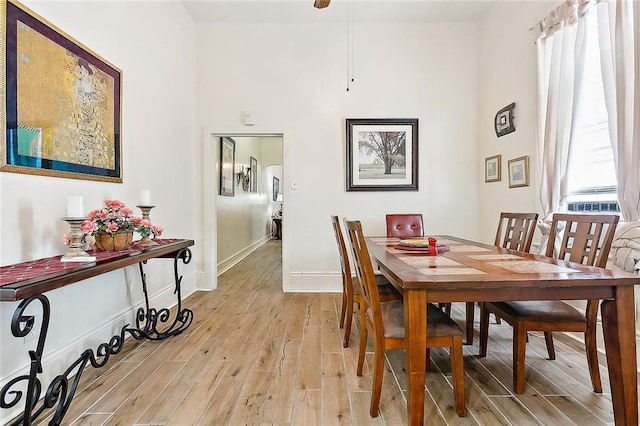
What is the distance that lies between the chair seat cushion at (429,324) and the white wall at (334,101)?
2260 mm

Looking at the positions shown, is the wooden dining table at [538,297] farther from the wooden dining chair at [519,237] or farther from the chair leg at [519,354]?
the wooden dining chair at [519,237]

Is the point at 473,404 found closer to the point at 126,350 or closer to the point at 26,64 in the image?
the point at 126,350

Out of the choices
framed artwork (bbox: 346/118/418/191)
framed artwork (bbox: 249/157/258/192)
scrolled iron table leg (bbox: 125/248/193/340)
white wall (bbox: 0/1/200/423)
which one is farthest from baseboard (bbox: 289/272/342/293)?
framed artwork (bbox: 249/157/258/192)

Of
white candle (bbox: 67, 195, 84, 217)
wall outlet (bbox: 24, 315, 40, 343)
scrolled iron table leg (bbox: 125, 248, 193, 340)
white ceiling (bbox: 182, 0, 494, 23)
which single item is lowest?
scrolled iron table leg (bbox: 125, 248, 193, 340)

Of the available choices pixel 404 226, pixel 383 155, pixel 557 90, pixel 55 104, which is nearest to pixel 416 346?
pixel 404 226

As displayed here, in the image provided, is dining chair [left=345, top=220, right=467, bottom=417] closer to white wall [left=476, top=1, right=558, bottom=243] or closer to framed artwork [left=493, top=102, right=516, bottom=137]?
white wall [left=476, top=1, right=558, bottom=243]

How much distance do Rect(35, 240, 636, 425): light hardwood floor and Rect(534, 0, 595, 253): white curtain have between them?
122 centimetres

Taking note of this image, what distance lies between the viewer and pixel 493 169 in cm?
368

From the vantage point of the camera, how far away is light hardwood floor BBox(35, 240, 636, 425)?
5.24ft

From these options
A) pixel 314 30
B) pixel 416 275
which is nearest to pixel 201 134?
pixel 314 30

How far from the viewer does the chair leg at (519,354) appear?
67.7 inches

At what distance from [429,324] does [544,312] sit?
0.70 m

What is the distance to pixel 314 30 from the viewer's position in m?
3.96

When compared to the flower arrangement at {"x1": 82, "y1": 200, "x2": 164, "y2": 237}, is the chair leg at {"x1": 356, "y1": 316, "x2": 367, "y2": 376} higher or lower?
lower
